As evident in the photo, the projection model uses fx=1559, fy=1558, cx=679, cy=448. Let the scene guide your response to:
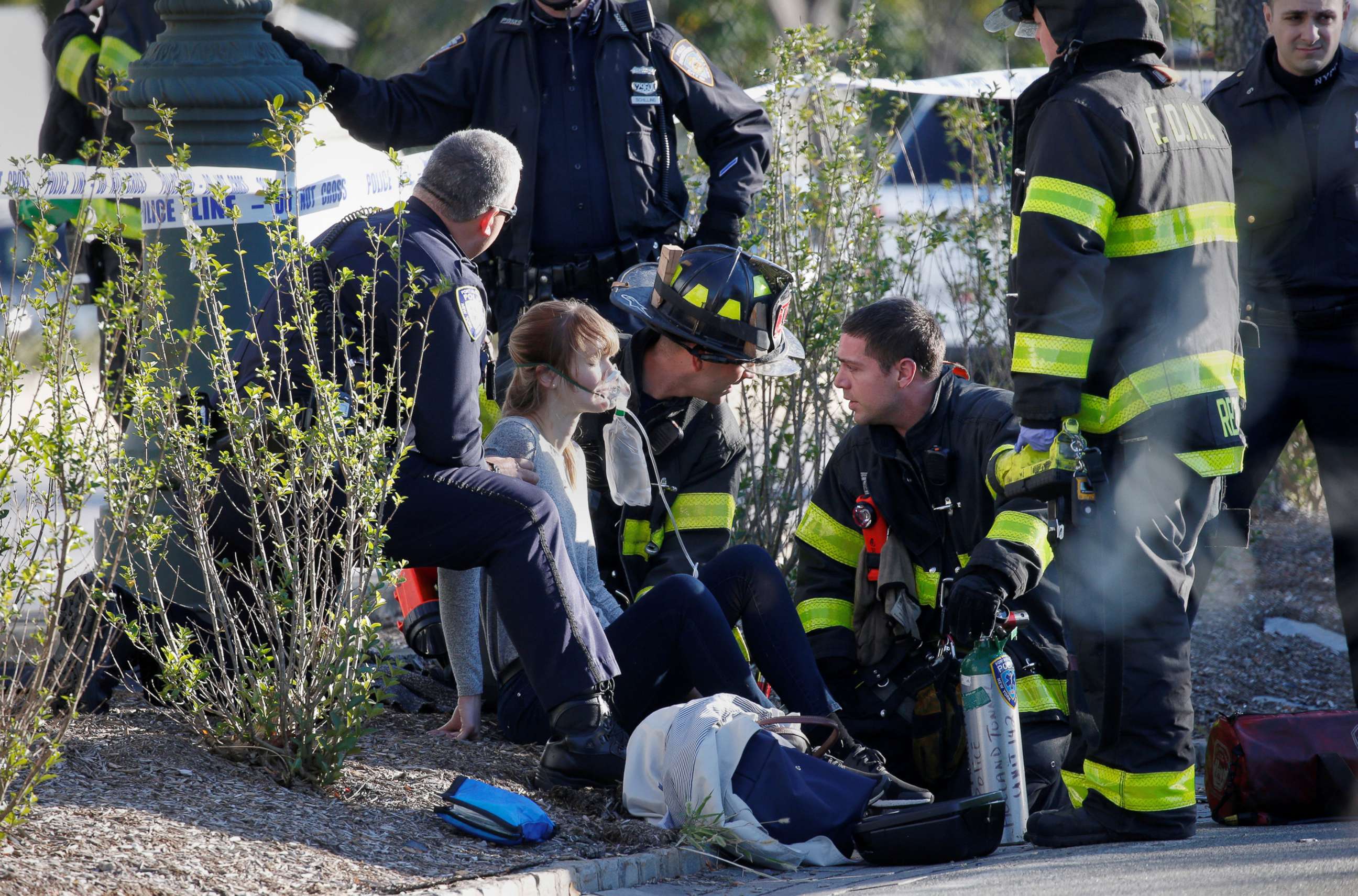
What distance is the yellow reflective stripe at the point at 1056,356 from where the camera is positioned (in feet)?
11.8

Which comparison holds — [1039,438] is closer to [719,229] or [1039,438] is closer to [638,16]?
[719,229]

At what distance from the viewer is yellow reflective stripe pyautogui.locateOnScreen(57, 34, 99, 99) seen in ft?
18.4

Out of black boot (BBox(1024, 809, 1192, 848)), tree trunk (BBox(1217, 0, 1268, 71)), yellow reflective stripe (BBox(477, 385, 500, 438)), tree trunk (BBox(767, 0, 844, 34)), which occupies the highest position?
tree trunk (BBox(767, 0, 844, 34))

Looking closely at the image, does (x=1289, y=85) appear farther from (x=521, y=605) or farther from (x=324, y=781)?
(x=324, y=781)

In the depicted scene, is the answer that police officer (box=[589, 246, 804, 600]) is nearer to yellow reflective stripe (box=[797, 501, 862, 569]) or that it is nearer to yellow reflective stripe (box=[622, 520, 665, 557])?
yellow reflective stripe (box=[622, 520, 665, 557])

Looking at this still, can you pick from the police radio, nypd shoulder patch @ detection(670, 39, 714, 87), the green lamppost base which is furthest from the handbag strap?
the police radio

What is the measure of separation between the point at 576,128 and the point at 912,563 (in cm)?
191

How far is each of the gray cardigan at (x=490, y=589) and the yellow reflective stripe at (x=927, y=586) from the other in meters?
0.85

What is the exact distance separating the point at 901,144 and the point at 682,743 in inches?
120

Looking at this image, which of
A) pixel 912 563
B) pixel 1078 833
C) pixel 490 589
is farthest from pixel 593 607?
pixel 1078 833

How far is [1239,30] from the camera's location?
7.22 m

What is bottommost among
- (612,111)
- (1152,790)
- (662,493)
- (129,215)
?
(1152,790)

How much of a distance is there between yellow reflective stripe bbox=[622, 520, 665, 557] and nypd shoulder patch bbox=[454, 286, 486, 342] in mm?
920

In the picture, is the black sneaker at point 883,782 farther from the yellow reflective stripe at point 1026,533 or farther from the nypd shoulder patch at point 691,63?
the nypd shoulder patch at point 691,63
